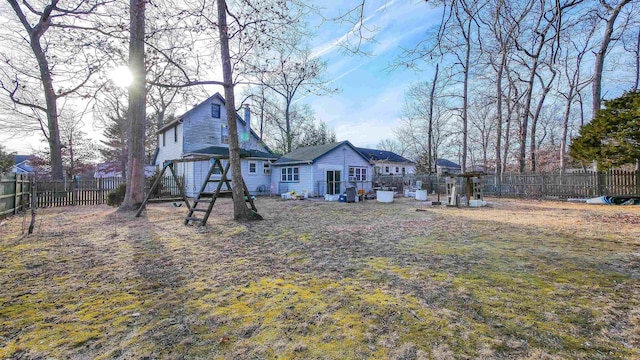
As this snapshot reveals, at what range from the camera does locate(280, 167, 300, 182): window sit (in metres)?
20.7

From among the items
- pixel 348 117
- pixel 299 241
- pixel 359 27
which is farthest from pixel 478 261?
pixel 348 117

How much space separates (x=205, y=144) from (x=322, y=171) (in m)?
8.62

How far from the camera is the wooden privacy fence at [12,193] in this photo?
8439mm

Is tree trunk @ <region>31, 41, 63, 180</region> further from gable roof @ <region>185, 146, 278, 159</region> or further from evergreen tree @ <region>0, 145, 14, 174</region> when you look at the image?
evergreen tree @ <region>0, 145, 14, 174</region>

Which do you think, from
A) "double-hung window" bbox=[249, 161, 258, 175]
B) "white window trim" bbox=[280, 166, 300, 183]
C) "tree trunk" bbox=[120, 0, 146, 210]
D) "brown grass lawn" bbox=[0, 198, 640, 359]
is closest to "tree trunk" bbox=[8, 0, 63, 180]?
"tree trunk" bbox=[120, 0, 146, 210]

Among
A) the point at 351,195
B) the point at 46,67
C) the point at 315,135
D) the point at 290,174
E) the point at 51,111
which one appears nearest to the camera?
the point at 46,67

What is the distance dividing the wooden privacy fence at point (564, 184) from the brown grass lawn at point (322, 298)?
9.17m

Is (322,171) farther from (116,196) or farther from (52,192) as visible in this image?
(52,192)

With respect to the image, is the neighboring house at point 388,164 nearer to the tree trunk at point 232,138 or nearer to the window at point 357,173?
the window at point 357,173

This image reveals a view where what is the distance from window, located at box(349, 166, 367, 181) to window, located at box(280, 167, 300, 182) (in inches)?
171

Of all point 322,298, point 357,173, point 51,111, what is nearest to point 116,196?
point 51,111

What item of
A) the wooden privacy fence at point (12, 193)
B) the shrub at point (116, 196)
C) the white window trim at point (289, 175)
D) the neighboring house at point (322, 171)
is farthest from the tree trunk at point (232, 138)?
the white window trim at point (289, 175)

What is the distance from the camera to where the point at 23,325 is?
2.40 metres

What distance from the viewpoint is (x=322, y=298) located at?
290 cm
